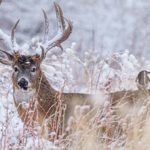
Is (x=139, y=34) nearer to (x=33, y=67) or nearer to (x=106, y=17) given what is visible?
(x=106, y=17)

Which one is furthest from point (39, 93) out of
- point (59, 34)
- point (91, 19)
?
point (91, 19)

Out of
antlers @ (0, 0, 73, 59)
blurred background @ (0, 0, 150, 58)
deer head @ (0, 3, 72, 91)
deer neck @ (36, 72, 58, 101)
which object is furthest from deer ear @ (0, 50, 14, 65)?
blurred background @ (0, 0, 150, 58)

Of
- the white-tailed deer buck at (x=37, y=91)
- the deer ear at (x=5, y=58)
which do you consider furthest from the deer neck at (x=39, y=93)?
the deer ear at (x=5, y=58)

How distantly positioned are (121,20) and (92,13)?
76cm

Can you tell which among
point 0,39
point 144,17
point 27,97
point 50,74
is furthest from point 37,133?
point 144,17

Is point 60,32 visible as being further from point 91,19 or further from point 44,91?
point 91,19

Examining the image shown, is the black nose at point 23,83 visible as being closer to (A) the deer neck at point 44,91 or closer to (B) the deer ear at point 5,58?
(A) the deer neck at point 44,91

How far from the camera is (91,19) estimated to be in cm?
1745

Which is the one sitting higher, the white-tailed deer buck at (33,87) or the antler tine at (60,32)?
the antler tine at (60,32)

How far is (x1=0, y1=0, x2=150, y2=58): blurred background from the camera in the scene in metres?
16.1

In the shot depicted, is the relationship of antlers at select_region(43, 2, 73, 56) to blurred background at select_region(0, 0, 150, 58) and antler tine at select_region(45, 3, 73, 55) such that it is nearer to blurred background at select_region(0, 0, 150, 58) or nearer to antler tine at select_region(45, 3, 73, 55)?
antler tine at select_region(45, 3, 73, 55)

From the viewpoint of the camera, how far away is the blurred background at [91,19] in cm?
1611

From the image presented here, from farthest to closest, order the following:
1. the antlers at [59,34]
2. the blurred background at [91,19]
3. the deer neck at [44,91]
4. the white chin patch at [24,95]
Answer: the blurred background at [91,19]
the antlers at [59,34]
the deer neck at [44,91]
the white chin patch at [24,95]

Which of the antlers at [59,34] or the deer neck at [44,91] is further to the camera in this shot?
the antlers at [59,34]
